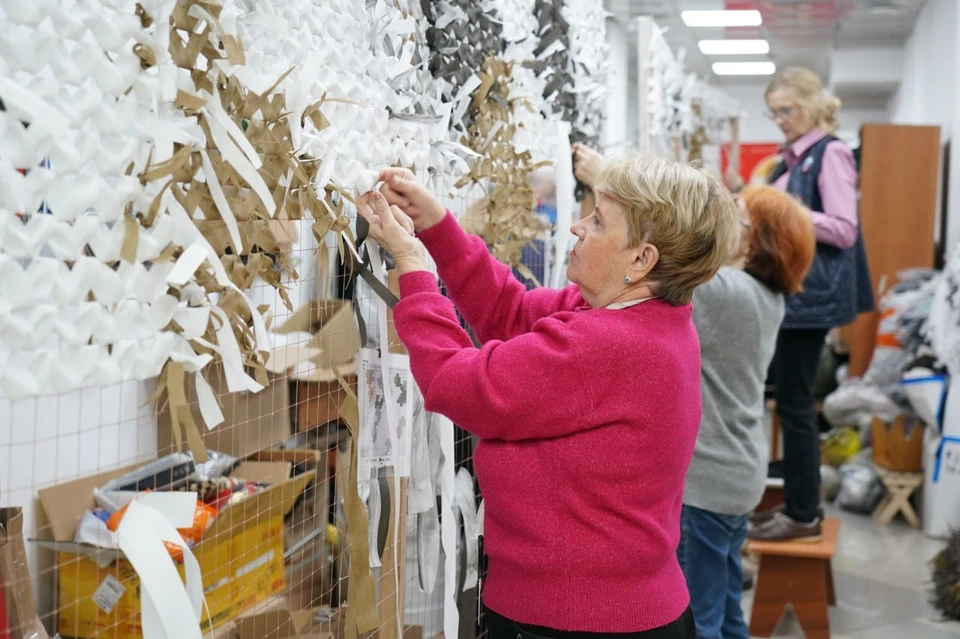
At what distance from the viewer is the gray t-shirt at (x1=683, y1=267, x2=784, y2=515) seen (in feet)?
7.33

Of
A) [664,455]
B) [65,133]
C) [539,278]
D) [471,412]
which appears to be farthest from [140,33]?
[539,278]

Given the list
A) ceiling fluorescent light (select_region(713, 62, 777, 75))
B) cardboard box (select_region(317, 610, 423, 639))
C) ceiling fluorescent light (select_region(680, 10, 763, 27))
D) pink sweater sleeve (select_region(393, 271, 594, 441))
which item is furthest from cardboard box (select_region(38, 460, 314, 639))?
ceiling fluorescent light (select_region(713, 62, 777, 75))

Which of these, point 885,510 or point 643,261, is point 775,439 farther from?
point 643,261

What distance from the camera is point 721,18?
8398mm

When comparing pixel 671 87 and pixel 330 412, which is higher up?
pixel 671 87

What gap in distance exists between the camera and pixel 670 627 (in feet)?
4.72

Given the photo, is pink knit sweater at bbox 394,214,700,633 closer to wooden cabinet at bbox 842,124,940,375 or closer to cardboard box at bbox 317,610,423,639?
cardboard box at bbox 317,610,423,639

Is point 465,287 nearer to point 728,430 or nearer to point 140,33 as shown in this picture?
point 140,33

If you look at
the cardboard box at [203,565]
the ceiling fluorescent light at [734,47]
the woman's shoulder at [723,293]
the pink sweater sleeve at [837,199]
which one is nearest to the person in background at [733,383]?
the woman's shoulder at [723,293]

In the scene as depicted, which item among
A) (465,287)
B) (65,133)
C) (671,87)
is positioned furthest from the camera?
(671,87)

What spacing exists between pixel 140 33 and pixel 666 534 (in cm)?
99

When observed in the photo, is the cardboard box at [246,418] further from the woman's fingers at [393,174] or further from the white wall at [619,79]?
the white wall at [619,79]

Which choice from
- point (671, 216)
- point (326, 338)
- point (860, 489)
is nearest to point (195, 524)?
point (326, 338)

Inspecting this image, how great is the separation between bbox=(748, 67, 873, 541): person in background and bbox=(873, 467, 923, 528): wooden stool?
5.83 ft
